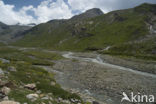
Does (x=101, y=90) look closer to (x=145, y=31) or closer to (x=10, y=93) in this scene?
(x=10, y=93)

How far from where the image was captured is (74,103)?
15484 mm

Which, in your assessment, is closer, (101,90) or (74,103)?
(74,103)

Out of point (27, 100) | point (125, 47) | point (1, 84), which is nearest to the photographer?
point (27, 100)

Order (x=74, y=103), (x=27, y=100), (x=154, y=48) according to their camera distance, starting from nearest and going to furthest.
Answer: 1. (x=27, y=100)
2. (x=74, y=103)
3. (x=154, y=48)

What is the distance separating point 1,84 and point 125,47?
117 m

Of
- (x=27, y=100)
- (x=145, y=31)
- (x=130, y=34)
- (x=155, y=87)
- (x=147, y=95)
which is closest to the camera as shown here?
(x=27, y=100)

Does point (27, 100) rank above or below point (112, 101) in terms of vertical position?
above

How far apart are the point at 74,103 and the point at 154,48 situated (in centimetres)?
9563

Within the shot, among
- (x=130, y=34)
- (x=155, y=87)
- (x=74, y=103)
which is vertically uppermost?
(x=130, y=34)

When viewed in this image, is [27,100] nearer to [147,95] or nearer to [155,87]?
[147,95]

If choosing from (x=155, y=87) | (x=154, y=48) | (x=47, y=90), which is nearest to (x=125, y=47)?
(x=154, y=48)

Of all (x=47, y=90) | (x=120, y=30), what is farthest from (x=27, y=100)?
(x=120, y=30)

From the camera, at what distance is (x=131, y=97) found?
22656mm

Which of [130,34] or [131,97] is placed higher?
[130,34]
